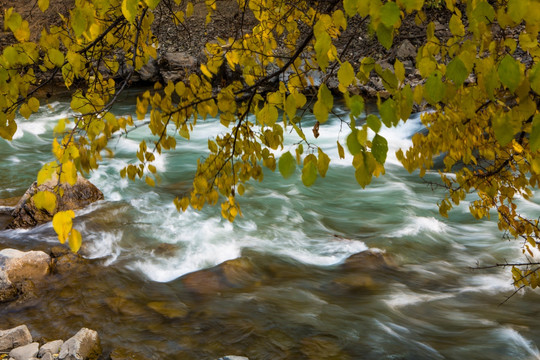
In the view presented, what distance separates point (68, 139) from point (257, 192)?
551cm

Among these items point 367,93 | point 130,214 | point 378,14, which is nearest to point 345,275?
point 130,214

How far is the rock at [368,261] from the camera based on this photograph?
4.66 meters

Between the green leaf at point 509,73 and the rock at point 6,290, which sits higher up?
the green leaf at point 509,73

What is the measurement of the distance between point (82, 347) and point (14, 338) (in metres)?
0.50

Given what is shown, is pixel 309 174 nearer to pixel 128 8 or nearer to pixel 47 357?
pixel 128 8

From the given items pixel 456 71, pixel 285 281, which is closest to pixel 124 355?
pixel 285 281

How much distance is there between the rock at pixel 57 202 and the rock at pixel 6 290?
1096 millimetres

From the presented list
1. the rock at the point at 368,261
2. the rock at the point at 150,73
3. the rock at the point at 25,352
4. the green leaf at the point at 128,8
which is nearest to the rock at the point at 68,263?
the rock at the point at 25,352

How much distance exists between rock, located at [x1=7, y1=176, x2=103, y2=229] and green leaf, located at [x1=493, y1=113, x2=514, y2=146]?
4.59 meters

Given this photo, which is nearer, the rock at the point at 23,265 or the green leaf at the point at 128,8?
the green leaf at the point at 128,8

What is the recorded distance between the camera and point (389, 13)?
0.92m

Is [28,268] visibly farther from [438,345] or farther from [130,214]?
[438,345]

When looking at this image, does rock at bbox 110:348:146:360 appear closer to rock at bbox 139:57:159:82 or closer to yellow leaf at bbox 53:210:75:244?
yellow leaf at bbox 53:210:75:244

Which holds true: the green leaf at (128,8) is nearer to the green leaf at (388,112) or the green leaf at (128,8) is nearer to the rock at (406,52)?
the green leaf at (388,112)
